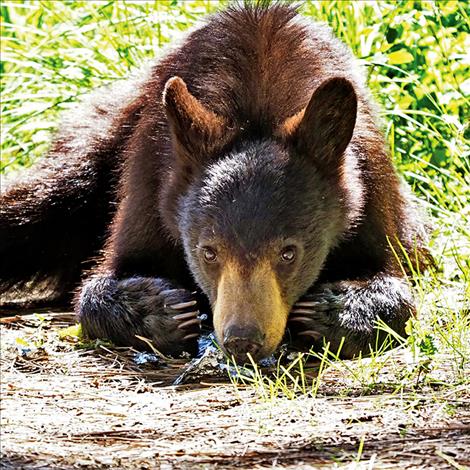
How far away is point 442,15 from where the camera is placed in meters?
6.93

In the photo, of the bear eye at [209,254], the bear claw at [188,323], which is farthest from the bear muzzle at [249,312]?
the bear claw at [188,323]

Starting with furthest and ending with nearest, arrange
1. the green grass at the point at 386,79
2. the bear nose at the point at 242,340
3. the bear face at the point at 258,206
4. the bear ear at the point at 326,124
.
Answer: the green grass at the point at 386,79, the bear ear at the point at 326,124, the bear face at the point at 258,206, the bear nose at the point at 242,340

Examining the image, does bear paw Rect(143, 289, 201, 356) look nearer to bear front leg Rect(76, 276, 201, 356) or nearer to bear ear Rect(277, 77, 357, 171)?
bear front leg Rect(76, 276, 201, 356)

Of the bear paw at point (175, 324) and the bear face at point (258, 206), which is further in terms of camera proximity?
the bear paw at point (175, 324)

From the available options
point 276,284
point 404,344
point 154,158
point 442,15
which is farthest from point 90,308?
point 442,15

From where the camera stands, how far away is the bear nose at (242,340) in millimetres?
4641

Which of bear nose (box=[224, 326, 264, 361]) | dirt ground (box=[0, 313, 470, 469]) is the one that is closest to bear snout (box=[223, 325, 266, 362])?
bear nose (box=[224, 326, 264, 361])

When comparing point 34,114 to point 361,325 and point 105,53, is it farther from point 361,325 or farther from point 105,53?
point 361,325

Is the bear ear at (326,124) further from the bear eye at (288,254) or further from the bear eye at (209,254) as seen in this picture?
the bear eye at (209,254)

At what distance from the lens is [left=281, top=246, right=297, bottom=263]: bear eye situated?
501 centimetres

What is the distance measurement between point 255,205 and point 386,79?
2.38m

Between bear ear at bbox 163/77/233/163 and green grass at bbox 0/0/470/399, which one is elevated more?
bear ear at bbox 163/77/233/163

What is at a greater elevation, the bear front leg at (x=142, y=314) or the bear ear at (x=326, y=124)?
the bear ear at (x=326, y=124)

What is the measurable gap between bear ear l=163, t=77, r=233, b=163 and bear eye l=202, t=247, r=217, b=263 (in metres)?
0.49
